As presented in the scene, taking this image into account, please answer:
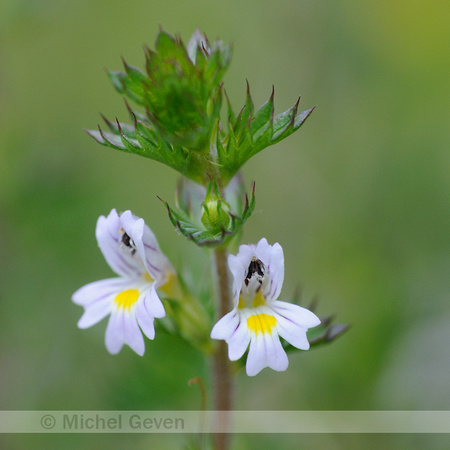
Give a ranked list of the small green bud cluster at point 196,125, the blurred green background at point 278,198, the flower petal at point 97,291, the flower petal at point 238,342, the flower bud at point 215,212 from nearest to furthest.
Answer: the small green bud cluster at point 196,125 < the flower petal at point 238,342 < the flower bud at point 215,212 < the flower petal at point 97,291 < the blurred green background at point 278,198

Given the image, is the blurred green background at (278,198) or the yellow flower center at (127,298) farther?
the blurred green background at (278,198)

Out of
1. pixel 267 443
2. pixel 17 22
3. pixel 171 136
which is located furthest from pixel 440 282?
pixel 17 22

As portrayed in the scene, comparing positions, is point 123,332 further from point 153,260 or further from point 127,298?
point 153,260

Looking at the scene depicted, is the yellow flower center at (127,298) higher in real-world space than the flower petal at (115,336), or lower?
higher

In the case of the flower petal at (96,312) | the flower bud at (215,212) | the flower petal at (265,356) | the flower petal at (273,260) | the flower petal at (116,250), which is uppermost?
the flower petal at (116,250)

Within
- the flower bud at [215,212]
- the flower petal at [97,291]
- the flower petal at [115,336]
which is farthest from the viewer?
the flower petal at [97,291]

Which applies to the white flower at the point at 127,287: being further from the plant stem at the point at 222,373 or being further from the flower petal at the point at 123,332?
the plant stem at the point at 222,373

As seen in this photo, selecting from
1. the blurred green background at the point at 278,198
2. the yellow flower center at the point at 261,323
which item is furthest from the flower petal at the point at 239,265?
the blurred green background at the point at 278,198

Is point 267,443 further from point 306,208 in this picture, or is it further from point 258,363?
point 306,208
